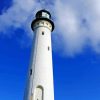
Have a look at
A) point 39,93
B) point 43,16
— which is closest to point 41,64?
point 39,93

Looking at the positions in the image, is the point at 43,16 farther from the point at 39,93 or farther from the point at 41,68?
the point at 39,93

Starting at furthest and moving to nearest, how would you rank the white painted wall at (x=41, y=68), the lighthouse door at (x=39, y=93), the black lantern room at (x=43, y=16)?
1. the black lantern room at (x=43, y=16)
2. the white painted wall at (x=41, y=68)
3. the lighthouse door at (x=39, y=93)

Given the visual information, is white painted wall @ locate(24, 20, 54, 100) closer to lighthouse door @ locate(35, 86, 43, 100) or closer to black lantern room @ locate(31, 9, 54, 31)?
lighthouse door @ locate(35, 86, 43, 100)

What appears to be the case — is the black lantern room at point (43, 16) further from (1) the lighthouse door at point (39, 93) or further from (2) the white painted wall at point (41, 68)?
(1) the lighthouse door at point (39, 93)

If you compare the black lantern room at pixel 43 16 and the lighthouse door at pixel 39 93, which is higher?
the black lantern room at pixel 43 16

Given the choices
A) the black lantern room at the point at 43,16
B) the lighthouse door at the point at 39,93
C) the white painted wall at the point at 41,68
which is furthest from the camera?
the black lantern room at the point at 43,16

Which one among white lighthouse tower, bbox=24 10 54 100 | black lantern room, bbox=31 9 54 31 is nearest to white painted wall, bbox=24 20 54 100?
white lighthouse tower, bbox=24 10 54 100

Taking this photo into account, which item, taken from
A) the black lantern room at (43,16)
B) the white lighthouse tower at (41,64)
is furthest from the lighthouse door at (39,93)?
the black lantern room at (43,16)

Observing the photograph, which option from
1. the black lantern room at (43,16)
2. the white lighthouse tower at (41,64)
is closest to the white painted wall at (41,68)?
the white lighthouse tower at (41,64)

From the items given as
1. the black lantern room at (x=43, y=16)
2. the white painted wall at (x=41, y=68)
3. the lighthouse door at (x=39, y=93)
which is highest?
the black lantern room at (x=43, y=16)

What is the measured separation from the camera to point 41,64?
27172mm

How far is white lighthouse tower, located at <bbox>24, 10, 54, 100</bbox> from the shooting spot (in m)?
25.5

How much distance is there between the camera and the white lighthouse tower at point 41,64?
25.5 m

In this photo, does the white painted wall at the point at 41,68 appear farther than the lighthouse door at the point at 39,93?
Yes
